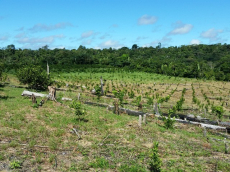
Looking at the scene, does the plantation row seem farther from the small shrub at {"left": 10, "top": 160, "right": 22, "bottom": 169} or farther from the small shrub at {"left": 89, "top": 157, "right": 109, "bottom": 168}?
the small shrub at {"left": 10, "top": 160, "right": 22, "bottom": 169}

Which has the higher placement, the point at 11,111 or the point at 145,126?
the point at 11,111

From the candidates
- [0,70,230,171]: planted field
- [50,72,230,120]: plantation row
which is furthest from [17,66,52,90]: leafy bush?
[0,70,230,171]: planted field

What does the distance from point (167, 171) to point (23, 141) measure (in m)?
6.43

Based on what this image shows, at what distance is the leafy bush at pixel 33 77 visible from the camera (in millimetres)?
24906

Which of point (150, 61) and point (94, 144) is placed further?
point (150, 61)

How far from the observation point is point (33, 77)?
82.3 feet

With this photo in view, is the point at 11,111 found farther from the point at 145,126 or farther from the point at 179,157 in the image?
the point at 179,157

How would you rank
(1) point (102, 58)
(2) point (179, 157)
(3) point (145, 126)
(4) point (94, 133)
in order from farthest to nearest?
(1) point (102, 58) → (3) point (145, 126) → (4) point (94, 133) → (2) point (179, 157)

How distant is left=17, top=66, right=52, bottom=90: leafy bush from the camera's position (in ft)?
81.7

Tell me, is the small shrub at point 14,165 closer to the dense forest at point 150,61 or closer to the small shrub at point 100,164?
the small shrub at point 100,164

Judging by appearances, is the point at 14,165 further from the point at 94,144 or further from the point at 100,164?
the point at 94,144

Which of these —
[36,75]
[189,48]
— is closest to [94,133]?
[36,75]

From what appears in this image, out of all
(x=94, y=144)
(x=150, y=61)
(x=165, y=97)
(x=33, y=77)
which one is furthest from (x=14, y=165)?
(x=150, y=61)

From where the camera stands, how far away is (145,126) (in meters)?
14.1
